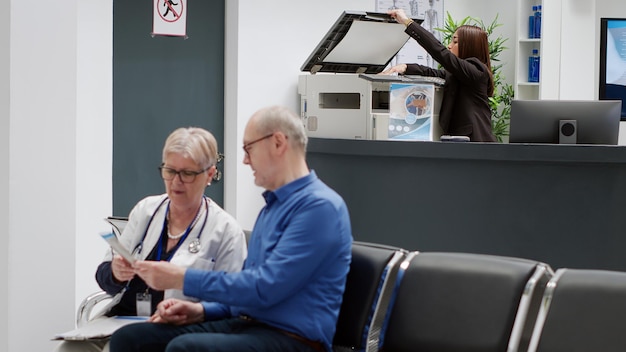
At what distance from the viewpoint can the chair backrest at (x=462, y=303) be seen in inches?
94.0

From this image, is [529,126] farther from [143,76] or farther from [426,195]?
[143,76]

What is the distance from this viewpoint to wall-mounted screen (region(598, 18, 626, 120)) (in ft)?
24.0

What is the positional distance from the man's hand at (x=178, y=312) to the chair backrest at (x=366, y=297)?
0.42 metres

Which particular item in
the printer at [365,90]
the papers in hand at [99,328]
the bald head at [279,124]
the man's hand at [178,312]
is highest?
the printer at [365,90]

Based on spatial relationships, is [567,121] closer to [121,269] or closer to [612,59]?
[121,269]

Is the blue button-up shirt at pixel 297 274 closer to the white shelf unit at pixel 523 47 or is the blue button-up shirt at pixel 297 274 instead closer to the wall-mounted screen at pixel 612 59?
the white shelf unit at pixel 523 47

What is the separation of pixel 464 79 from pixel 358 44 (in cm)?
67

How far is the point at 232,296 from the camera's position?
2.45m

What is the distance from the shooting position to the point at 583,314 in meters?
2.28

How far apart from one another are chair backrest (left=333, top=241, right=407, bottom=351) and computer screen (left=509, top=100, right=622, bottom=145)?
7.07ft

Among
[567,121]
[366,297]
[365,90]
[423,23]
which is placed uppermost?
[423,23]

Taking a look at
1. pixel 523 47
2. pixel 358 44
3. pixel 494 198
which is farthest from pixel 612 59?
pixel 494 198

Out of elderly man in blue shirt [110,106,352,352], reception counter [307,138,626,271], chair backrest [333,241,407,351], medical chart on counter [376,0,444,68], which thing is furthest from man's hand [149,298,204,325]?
medical chart on counter [376,0,444,68]

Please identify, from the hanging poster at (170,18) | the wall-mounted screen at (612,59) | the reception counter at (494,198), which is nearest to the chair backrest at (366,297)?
the reception counter at (494,198)
